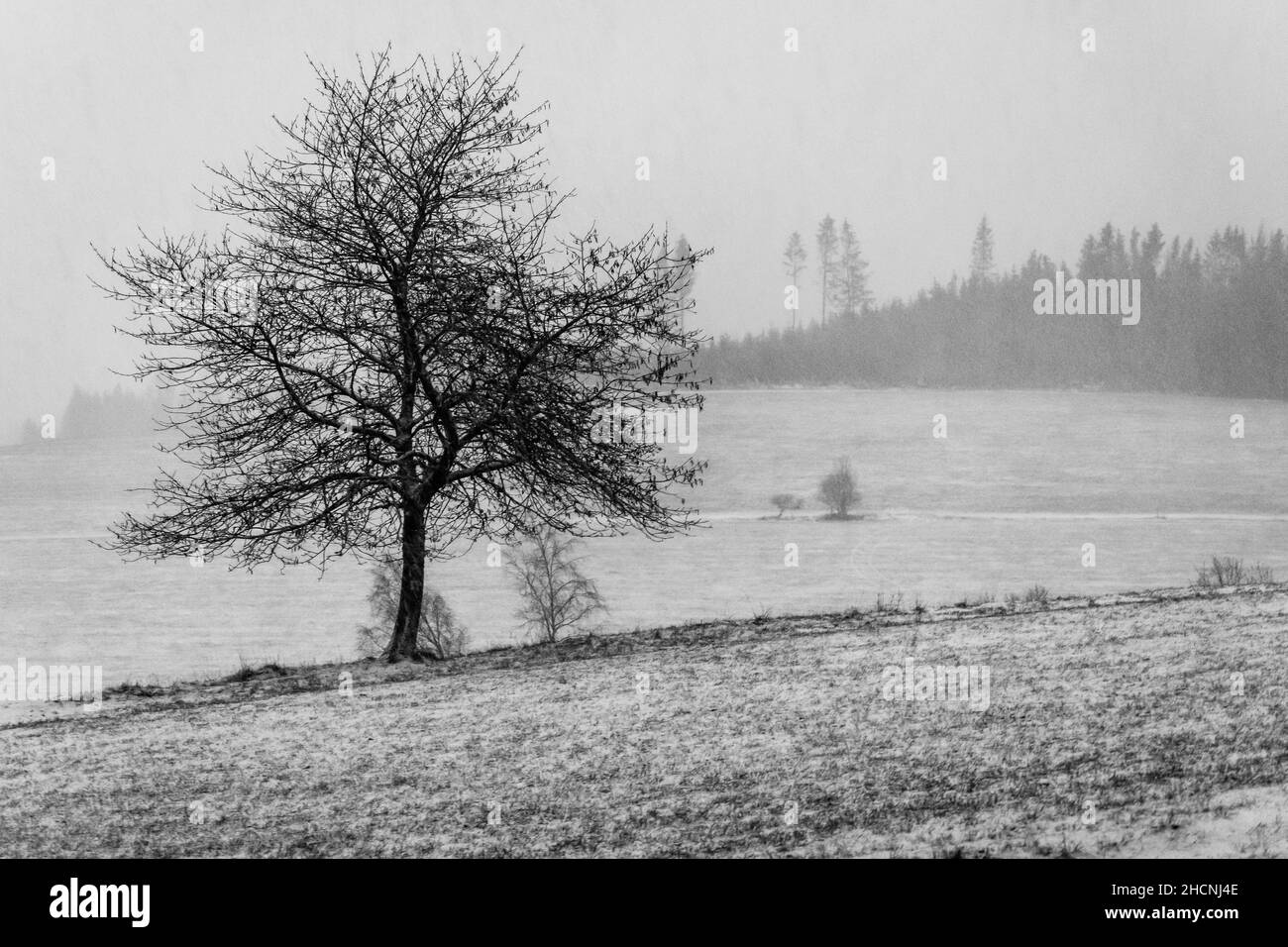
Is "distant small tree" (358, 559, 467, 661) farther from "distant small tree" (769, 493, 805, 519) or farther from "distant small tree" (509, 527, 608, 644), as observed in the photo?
"distant small tree" (769, 493, 805, 519)

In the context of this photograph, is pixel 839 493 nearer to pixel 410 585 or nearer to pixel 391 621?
pixel 391 621

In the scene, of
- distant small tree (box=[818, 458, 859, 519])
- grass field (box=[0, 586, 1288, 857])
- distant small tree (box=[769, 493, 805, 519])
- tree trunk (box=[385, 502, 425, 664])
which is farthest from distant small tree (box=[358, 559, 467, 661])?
distant small tree (box=[818, 458, 859, 519])

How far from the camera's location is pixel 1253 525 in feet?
349

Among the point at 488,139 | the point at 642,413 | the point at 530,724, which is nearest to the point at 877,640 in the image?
the point at 642,413

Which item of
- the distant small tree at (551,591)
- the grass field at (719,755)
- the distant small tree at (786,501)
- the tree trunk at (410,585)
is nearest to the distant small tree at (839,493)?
the distant small tree at (786,501)

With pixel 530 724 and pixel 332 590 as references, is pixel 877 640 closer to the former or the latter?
pixel 530 724

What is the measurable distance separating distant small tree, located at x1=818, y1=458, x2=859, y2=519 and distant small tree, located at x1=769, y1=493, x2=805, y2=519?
2.85m

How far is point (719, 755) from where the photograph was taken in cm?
1244

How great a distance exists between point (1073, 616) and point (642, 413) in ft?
26.8

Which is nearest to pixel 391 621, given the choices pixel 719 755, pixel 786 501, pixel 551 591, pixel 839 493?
pixel 551 591

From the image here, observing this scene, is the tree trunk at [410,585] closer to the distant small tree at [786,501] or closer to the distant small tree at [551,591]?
the distant small tree at [551,591]

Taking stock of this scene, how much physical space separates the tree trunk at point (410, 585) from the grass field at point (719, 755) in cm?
174

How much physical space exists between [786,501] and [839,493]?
234 inches
